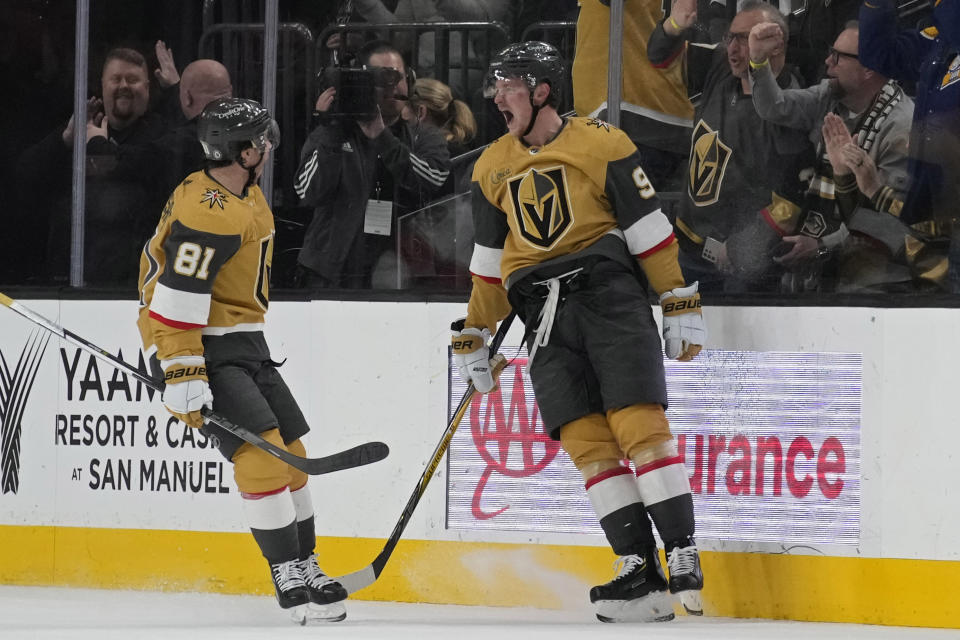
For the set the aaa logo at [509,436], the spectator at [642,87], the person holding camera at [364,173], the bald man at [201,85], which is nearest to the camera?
the aaa logo at [509,436]

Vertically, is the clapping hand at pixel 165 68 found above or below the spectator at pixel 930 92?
above

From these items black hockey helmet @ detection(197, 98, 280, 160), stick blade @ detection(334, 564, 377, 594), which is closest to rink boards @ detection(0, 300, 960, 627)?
stick blade @ detection(334, 564, 377, 594)

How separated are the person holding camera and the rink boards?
8.7 inches

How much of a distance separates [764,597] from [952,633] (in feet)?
1.55

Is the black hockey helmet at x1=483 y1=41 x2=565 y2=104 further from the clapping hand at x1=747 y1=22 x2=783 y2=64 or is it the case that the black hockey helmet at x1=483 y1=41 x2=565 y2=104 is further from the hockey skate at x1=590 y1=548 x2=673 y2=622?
the hockey skate at x1=590 y1=548 x2=673 y2=622

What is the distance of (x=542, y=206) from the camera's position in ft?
12.0

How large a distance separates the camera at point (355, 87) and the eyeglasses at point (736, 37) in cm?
101

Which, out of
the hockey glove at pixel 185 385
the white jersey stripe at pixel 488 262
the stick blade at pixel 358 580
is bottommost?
the stick blade at pixel 358 580

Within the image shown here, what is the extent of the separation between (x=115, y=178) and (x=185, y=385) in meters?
1.32

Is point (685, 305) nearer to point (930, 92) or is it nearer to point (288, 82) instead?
point (930, 92)

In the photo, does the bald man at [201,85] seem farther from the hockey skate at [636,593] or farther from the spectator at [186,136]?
the hockey skate at [636,593]

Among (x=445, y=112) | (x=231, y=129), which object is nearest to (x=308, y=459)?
(x=231, y=129)

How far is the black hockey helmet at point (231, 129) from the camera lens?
3697 mm

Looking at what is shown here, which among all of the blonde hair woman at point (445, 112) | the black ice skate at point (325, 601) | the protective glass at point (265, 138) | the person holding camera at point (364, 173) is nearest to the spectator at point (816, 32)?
the blonde hair woman at point (445, 112)
